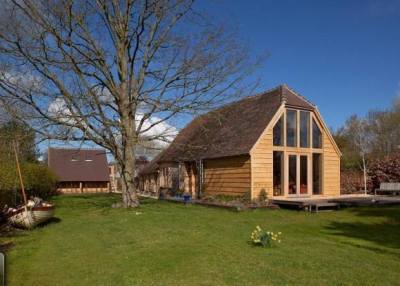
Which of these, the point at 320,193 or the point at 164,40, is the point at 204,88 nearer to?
the point at 164,40

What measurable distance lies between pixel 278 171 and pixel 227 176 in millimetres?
2723

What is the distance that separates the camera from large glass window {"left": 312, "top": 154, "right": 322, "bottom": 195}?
21.7 m

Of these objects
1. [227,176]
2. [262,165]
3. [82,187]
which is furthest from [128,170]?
[82,187]

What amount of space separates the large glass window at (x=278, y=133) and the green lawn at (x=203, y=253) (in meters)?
6.73

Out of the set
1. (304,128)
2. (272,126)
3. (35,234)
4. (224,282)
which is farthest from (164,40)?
(224,282)

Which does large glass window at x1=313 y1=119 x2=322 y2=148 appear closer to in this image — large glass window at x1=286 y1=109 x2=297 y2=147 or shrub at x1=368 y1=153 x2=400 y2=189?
large glass window at x1=286 y1=109 x2=297 y2=147

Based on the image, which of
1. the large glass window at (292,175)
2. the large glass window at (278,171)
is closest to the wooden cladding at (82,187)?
the large glass window at (278,171)

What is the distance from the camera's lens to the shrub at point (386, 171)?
25.3 metres

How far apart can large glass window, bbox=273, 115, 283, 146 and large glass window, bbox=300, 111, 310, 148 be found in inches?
55.7

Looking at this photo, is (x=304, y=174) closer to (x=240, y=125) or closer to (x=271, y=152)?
(x=271, y=152)

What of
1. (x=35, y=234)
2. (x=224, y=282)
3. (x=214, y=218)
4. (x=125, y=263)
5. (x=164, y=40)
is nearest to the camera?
(x=224, y=282)

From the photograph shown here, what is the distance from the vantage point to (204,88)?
1742 centimetres

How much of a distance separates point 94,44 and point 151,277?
1342 centimetres

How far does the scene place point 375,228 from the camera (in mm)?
12273
